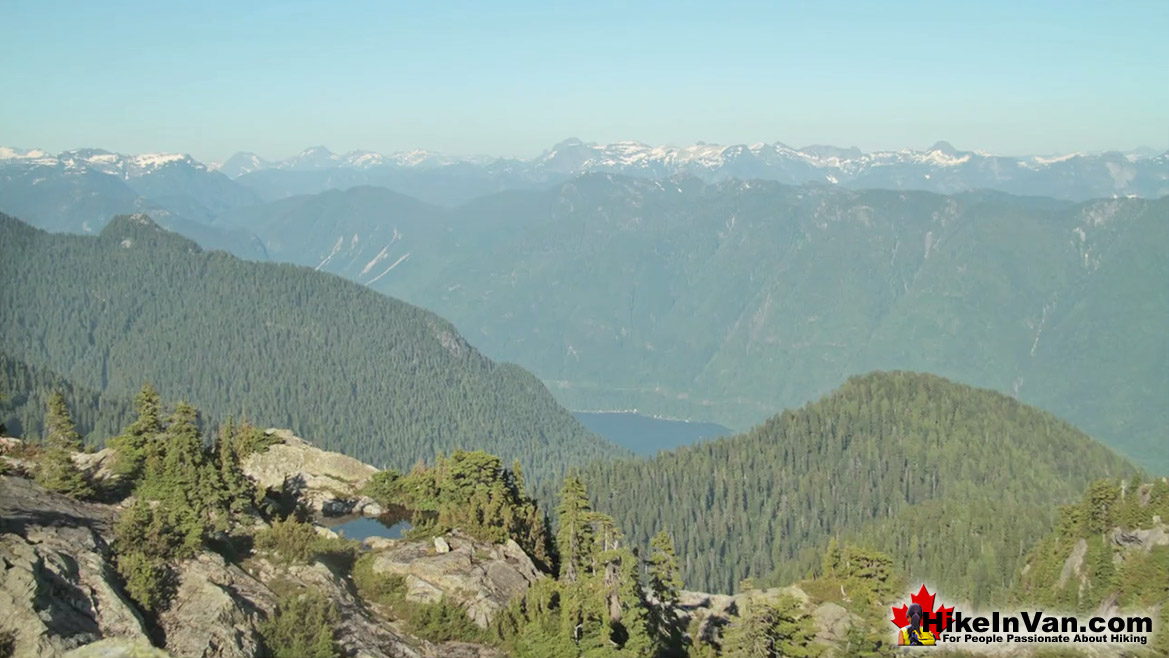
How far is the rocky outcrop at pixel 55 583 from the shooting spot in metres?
33.0

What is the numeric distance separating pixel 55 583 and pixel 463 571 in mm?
19385

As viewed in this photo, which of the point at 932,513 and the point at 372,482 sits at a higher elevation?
the point at 372,482

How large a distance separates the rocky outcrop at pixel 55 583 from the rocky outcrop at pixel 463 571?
45.3ft

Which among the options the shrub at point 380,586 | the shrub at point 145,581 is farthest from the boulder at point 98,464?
the shrub at point 380,586

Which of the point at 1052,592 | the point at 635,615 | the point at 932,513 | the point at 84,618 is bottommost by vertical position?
the point at 932,513

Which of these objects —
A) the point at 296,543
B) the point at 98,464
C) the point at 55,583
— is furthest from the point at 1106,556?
the point at 55,583

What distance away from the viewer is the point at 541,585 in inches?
1911

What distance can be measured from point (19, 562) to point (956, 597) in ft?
338

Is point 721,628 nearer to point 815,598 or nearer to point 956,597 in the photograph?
point 815,598

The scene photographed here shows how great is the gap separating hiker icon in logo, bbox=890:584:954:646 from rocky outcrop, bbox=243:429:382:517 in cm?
3517

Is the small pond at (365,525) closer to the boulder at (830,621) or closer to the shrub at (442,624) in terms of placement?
the shrub at (442,624)

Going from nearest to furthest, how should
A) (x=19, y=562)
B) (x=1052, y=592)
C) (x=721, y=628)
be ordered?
(x=19, y=562) → (x=721, y=628) → (x=1052, y=592)

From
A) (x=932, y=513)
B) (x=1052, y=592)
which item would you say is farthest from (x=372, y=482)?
(x=932, y=513)

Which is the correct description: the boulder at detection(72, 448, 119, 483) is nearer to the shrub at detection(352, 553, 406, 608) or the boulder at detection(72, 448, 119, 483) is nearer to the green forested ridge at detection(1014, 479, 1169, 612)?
the shrub at detection(352, 553, 406, 608)
